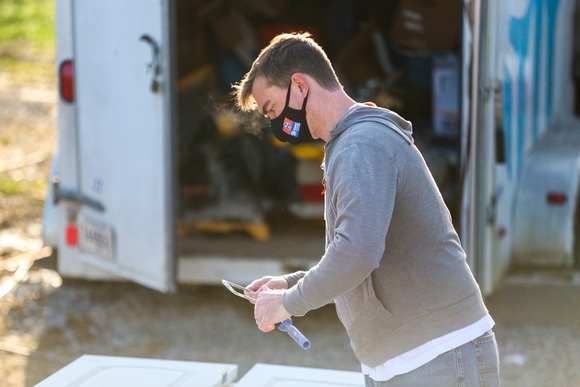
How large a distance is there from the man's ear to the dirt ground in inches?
94.7

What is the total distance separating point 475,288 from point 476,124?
6.67 feet

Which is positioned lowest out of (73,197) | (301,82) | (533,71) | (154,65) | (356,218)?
(73,197)

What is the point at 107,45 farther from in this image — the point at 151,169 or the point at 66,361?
the point at 66,361

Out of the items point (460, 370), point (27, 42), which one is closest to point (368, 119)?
point (460, 370)

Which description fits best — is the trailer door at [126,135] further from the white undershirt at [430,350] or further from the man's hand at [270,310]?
the white undershirt at [430,350]

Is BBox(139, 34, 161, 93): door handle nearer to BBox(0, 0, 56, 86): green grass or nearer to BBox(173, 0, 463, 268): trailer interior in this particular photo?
BBox(173, 0, 463, 268): trailer interior

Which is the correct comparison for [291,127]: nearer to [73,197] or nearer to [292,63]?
[292,63]

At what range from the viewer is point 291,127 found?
1919 millimetres

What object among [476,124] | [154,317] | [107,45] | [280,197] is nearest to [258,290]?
[476,124]

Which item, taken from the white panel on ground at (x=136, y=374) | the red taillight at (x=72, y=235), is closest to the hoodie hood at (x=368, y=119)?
the white panel on ground at (x=136, y=374)

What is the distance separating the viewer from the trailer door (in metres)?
3.87

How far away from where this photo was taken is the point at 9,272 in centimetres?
559

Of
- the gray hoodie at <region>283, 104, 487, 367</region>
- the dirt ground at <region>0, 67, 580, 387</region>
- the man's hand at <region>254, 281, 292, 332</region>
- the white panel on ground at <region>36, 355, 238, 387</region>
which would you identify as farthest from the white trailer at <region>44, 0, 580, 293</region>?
the man's hand at <region>254, 281, 292, 332</region>

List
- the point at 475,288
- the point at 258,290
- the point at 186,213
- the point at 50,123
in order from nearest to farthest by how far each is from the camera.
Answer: the point at 475,288
the point at 258,290
the point at 186,213
the point at 50,123
